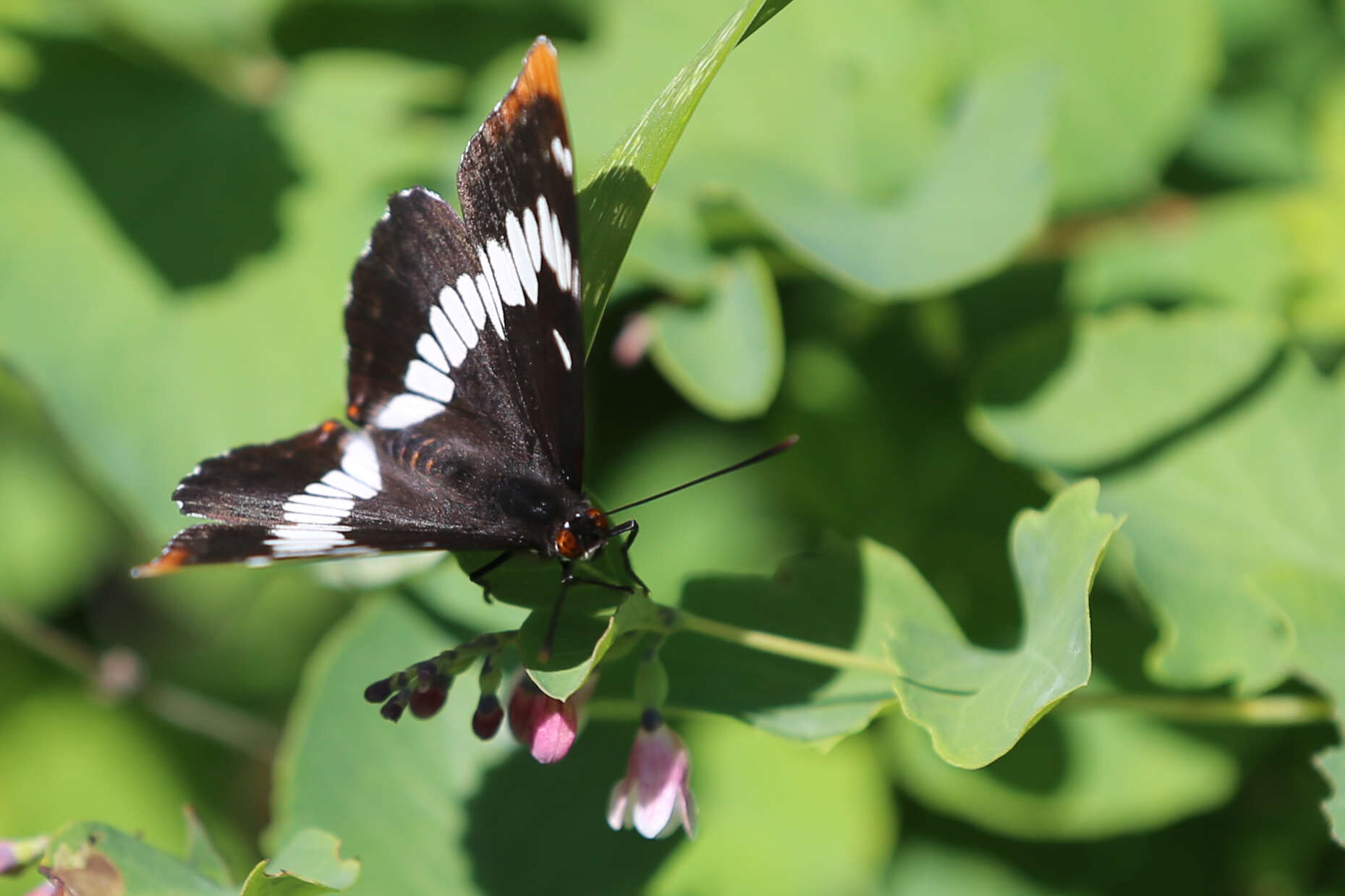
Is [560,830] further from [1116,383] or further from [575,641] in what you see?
[1116,383]

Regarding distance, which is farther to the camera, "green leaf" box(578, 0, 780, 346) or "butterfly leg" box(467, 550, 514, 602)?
"butterfly leg" box(467, 550, 514, 602)

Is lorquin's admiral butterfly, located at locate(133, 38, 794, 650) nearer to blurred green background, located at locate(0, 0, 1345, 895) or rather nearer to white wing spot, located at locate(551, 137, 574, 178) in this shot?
white wing spot, located at locate(551, 137, 574, 178)

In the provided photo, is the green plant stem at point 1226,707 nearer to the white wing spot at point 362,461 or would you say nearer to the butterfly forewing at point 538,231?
the butterfly forewing at point 538,231

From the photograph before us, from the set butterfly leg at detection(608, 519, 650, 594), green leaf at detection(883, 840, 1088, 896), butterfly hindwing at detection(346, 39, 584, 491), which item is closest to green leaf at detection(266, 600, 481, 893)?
butterfly hindwing at detection(346, 39, 584, 491)

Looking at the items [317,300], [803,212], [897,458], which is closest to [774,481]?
[897,458]

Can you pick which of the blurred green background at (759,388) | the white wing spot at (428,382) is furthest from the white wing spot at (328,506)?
the blurred green background at (759,388)
